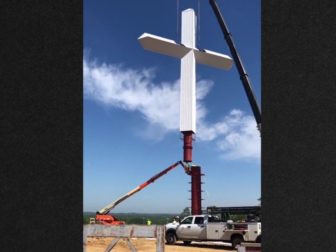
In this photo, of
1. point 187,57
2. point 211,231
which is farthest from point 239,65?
point 211,231

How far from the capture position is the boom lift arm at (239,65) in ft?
93.8

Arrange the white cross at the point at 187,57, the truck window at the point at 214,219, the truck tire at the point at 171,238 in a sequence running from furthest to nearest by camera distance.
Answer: the white cross at the point at 187,57 < the truck tire at the point at 171,238 < the truck window at the point at 214,219

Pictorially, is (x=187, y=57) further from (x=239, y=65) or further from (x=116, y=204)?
(x=116, y=204)

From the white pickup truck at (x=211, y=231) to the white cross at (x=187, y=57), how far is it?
11.9 metres

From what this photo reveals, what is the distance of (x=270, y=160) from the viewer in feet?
9.24

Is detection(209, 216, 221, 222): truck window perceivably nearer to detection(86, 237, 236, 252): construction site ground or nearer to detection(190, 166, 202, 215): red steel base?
detection(86, 237, 236, 252): construction site ground

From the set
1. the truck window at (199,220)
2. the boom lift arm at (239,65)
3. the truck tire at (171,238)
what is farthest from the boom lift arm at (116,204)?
the truck window at (199,220)

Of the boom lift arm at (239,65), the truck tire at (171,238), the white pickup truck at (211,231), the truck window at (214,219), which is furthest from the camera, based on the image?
the boom lift arm at (239,65)

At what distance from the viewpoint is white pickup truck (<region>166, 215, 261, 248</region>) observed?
63.6ft

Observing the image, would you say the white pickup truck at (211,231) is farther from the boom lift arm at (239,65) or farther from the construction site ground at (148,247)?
the boom lift arm at (239,65)

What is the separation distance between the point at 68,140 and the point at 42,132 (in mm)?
163

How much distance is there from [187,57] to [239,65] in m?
7.05

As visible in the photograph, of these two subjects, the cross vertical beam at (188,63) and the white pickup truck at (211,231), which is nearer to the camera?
the white pickup truck at (211,231)

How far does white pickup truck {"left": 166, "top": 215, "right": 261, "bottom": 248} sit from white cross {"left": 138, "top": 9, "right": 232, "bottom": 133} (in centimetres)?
1195
